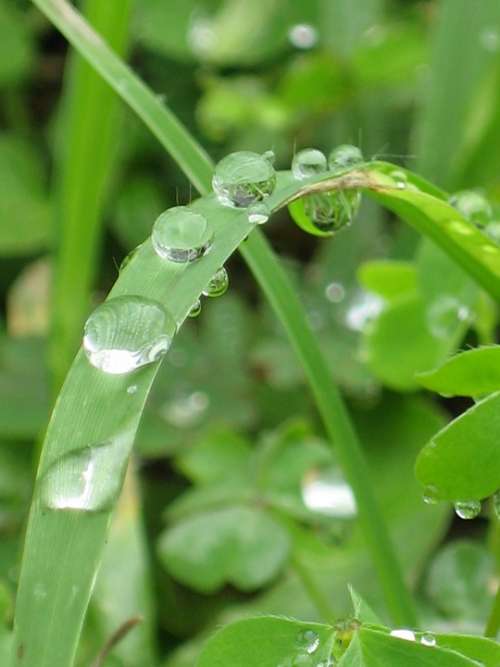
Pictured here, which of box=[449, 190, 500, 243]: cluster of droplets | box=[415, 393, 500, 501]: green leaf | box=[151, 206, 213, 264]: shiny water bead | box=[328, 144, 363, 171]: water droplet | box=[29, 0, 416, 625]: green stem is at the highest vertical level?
box=[328, 144, 363, 171]: water droplet

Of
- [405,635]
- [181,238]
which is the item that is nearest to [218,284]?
[181,238]

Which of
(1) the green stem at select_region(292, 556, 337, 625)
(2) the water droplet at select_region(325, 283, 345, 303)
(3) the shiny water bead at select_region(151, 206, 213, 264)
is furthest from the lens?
(2) the water droplet at select_region(325, 283, 345, 303)

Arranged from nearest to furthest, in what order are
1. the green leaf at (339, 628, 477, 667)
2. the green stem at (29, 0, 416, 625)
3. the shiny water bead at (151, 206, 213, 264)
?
the green leaf at (339, 628, 477, 667), the shiny water bead at (151, 206, 213, 264), the green stem at (29, 0, 416, 625)

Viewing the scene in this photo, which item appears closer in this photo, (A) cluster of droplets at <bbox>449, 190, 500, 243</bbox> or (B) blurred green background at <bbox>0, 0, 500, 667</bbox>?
Result: (A) cluster of droplets at <bbox>449, 190, 500, 243</bbox>

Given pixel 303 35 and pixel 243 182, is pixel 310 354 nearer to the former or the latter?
pixel 243 182

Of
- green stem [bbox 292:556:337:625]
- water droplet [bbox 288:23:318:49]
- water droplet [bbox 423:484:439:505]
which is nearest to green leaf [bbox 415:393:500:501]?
water droplet [bbox 423:484:439:505]

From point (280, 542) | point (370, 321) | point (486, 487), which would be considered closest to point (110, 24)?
point (370, 321)

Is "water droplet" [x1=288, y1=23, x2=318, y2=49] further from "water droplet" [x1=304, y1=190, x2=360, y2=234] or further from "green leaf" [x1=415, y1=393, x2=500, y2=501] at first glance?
"green leaf" [x1=415, y1=393, x2=500, y2=501]

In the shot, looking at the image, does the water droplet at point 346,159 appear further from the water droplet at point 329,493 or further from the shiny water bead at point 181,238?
the water droplet at point 329,493

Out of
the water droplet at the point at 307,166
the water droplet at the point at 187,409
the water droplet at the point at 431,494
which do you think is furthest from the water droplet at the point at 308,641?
the water droplet at the point at 187,409
